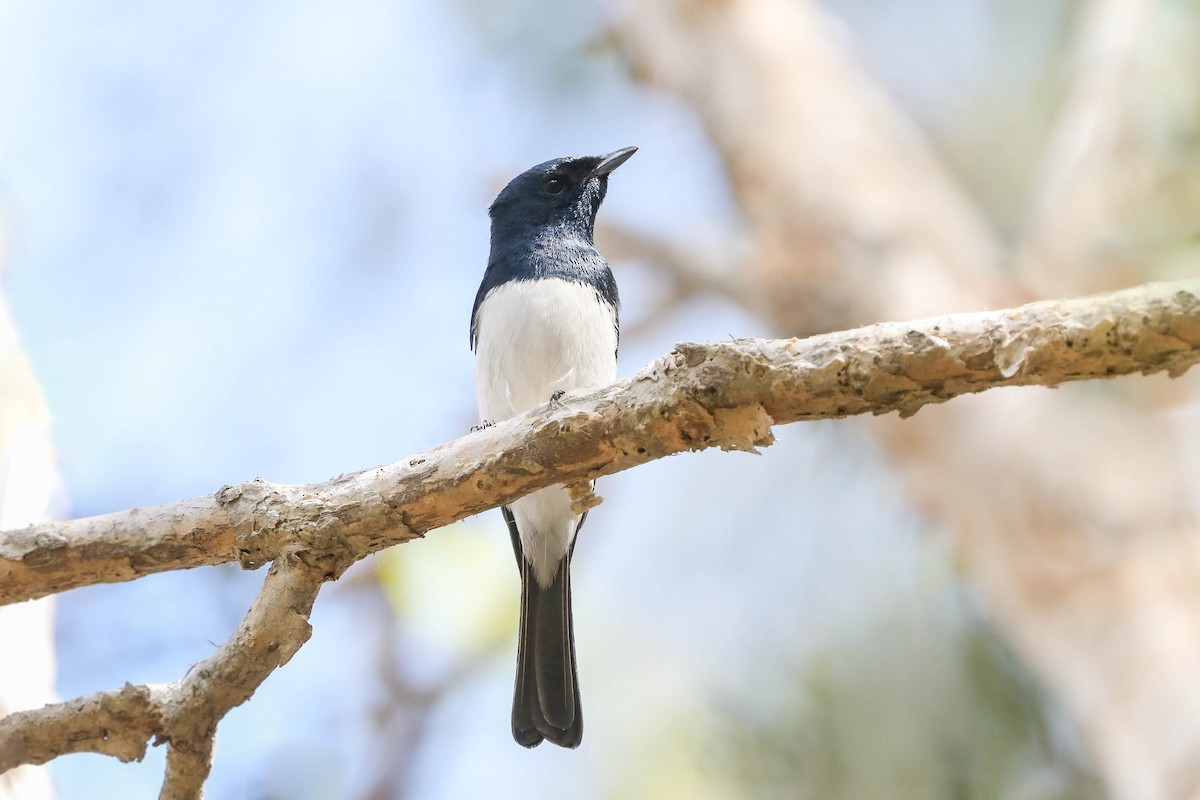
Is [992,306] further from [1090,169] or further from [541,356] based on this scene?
[541,356]

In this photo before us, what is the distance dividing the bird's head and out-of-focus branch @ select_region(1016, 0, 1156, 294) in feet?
8.25

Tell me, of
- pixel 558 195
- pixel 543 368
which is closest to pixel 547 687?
pixel 543 368

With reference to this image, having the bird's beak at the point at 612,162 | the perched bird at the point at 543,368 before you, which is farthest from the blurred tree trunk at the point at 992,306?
the perched bird at the point at 543,368

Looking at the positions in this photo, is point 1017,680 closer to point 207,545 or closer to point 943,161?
point 943,161

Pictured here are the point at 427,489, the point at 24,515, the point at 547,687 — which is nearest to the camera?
the point at 427,489

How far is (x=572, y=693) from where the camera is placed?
3590 mm

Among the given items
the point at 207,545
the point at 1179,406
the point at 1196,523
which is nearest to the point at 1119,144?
the point at 1179,406

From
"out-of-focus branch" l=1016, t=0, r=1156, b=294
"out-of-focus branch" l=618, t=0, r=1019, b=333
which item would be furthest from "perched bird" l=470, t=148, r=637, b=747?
"out-of-focus branch" l=1016, t=0, r=1156, b=294

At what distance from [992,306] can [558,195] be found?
2.88 m

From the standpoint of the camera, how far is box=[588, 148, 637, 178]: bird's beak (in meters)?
4.41

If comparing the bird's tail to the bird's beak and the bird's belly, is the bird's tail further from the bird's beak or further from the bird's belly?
the bird's beak

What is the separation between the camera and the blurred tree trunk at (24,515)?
13.1ft

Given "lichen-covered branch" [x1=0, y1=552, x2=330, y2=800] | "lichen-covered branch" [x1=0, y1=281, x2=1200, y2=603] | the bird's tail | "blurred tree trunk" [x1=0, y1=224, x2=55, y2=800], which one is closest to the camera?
"lichen-covered branch" [x1=0, y1=281, x2=1200, y2=603]

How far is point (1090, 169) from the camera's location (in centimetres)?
597
